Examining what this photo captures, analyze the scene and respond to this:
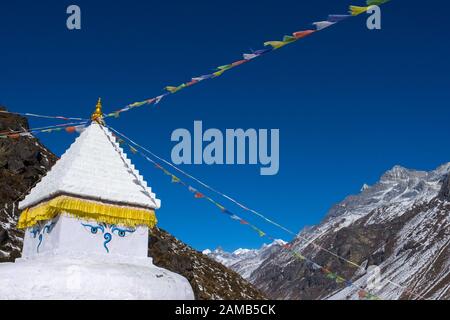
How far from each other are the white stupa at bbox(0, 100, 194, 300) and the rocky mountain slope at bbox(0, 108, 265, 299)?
106ft

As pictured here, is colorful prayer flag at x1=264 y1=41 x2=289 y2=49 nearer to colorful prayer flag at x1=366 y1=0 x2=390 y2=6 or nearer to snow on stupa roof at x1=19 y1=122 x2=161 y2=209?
colorful prayer flag at x1=366 y1=0 x2=390 y2=6

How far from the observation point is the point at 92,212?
12.0m

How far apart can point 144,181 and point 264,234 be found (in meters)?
3.29

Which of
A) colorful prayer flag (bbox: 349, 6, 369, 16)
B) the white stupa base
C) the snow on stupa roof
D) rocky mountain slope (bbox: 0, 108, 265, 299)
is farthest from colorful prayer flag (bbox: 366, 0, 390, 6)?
rocky mountain slope (bbox: 0, 108, 265, 299)

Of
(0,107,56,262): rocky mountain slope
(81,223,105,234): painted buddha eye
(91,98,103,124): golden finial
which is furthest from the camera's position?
(0,107,56,262): rocky mountain slope

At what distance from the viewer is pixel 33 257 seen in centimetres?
1248

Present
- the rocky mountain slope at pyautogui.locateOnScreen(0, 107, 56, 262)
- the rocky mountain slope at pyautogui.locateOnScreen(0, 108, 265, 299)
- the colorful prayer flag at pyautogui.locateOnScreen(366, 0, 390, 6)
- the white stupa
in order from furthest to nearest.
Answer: the rocky mountain slope at pyautogui.locateOnScreen(0, 108, 265, 299) < the rocky mountain slope at pyautogui.locateOnScreen(0, 107, 56, 262) < the white stupa < the colorful prayer flag at pyautogui.locateOnScreen(366, 0, 390, 6)

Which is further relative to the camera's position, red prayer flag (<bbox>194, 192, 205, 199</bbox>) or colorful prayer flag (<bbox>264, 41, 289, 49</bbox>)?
red prayer flag (<bbox>194, 192, 205, 199</bbox>)

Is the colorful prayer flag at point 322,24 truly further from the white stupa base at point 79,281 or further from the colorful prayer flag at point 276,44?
the white stupa base at point 79,281

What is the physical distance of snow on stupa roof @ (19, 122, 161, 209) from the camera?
1203 centimetres
